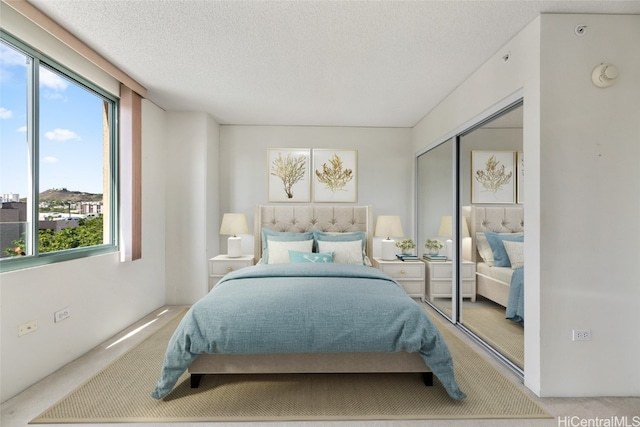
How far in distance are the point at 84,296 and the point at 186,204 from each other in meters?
1.63

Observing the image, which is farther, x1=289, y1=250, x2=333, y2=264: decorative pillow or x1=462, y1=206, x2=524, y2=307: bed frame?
x1=289, y1=250, x2=333, y2=264: decorative pillow

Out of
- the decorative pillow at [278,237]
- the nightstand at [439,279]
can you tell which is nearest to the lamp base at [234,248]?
the decorative pillow at [278,237]

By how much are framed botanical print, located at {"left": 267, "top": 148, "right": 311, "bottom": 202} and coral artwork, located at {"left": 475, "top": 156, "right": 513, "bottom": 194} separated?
2.25m

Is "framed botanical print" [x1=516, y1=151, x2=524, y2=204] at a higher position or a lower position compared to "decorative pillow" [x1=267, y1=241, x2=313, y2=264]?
higher

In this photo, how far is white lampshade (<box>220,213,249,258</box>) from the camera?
391 cm

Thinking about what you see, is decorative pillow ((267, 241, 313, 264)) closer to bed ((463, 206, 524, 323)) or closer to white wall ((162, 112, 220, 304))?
white wall ((162, 112, 220, 304))

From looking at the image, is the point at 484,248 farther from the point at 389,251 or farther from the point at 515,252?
the point at 389,251

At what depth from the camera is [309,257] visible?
11.5 feet

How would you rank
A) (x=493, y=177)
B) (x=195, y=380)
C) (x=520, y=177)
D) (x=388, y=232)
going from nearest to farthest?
(x=195, y=380), (x=520, y=177), (x=493, y=177), (x=388, y=232)

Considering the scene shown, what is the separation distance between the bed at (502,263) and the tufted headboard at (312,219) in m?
1.43

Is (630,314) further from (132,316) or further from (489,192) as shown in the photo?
(132,316)

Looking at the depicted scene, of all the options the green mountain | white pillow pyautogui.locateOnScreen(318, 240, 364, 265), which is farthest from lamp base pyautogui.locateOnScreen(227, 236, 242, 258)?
the green mountain

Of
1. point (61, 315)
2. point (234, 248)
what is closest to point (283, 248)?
point (234, 248)

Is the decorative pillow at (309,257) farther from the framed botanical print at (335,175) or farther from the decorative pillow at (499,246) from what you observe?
the decorative pillow at (499,246)
